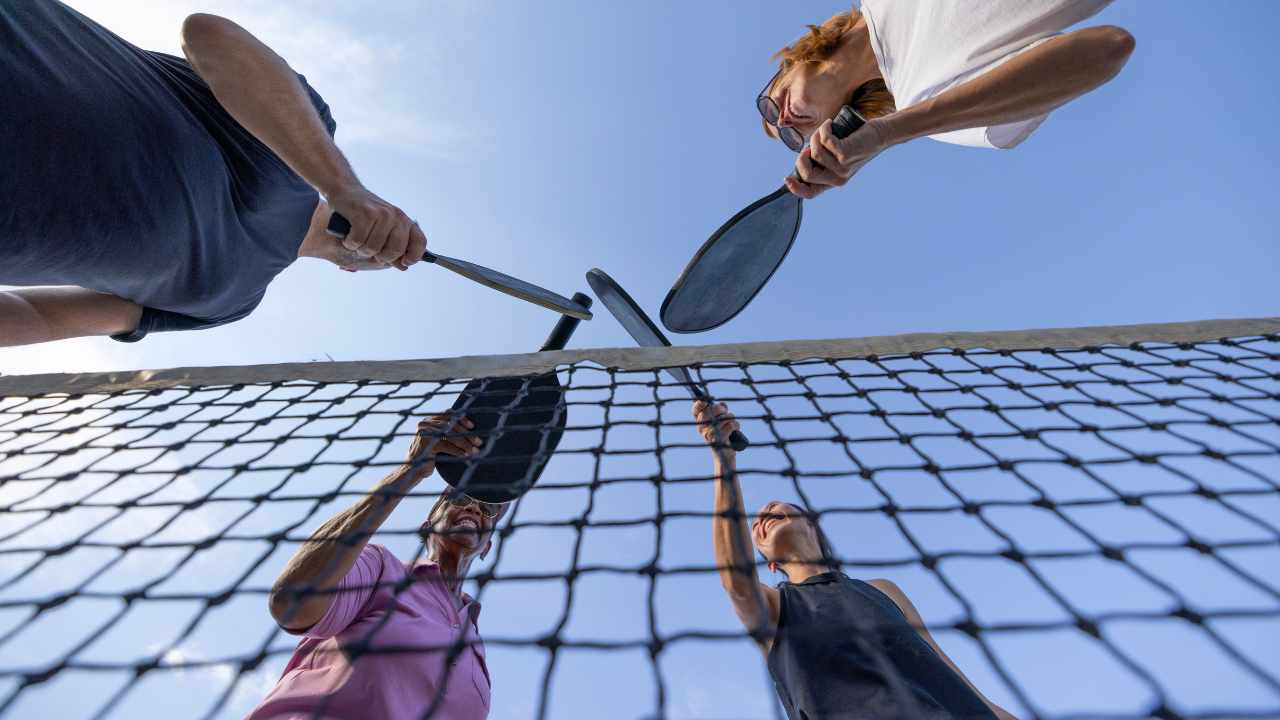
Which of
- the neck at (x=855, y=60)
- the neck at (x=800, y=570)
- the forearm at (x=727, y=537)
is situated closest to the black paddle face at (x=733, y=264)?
the neck at (x=855, y=60)

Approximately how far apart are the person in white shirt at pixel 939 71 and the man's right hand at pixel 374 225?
42.9 inches

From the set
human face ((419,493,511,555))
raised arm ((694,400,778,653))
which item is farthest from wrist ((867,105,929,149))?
human face ((419,493,511,555))

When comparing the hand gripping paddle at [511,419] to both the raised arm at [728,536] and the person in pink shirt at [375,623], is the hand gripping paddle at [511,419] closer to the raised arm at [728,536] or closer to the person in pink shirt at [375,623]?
the person in pink shirt at [375,623]

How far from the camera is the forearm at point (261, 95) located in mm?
1506

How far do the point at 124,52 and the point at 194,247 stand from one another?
45cm

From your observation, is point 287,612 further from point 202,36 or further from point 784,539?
point 784,539

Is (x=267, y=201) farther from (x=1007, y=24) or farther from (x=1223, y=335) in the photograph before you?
(x=1223, y=335)

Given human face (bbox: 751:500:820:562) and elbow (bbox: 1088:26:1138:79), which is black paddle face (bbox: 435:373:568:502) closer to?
human face (bbox: 751:500:820:562)

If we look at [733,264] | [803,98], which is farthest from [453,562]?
[803,98]

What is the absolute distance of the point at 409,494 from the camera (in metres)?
1.91

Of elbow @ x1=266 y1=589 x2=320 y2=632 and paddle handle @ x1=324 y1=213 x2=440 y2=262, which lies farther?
elbow @ x1=266 y1=589 x2=320 y2=632

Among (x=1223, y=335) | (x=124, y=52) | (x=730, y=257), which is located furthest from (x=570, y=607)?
(x=1223, y=335)

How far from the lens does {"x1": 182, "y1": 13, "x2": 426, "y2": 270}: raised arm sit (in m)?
1.51

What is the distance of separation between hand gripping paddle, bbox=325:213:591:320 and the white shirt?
1401mm
